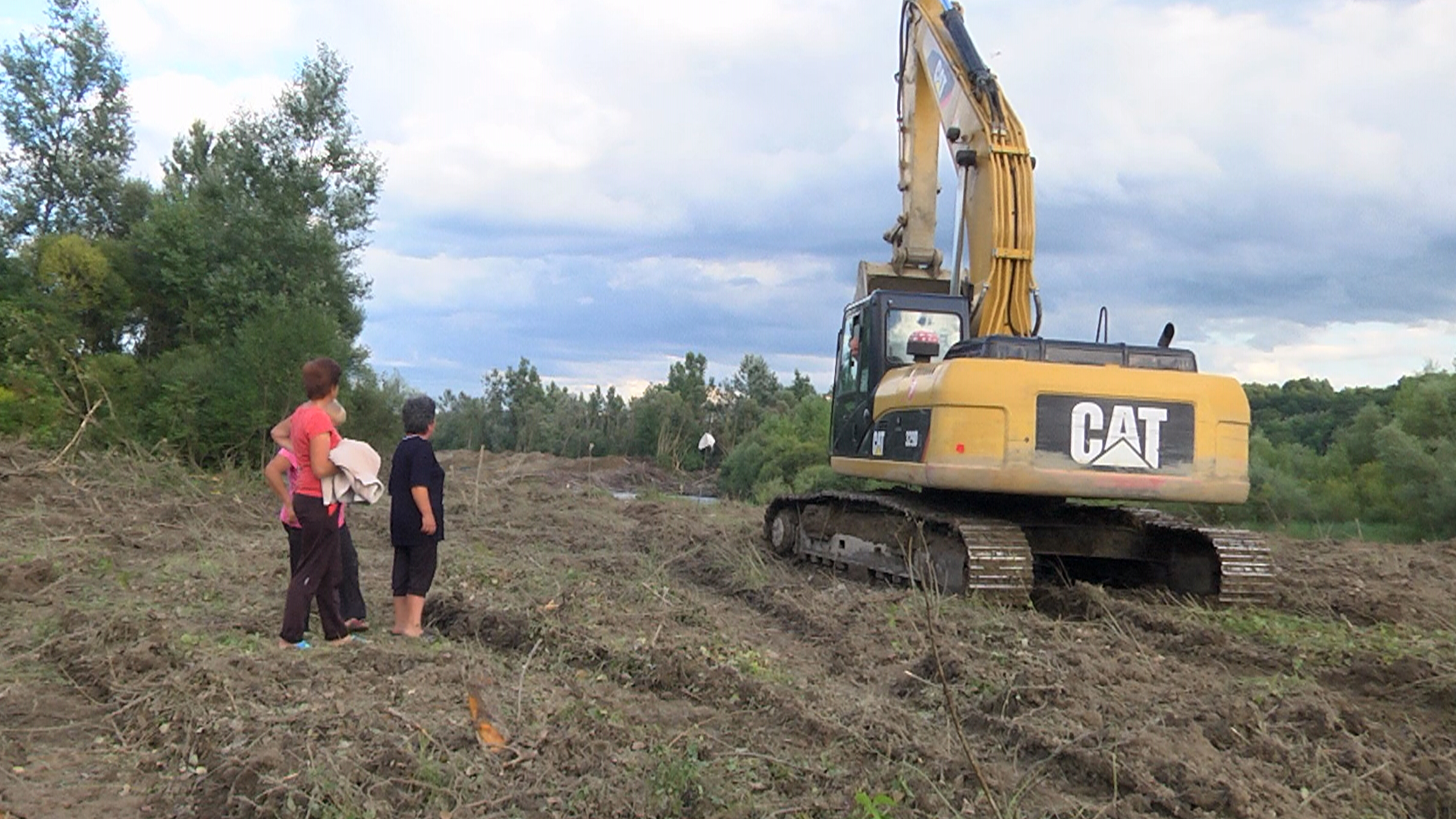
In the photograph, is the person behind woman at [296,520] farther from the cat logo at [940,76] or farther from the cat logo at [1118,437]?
the cat logo at [940,76]

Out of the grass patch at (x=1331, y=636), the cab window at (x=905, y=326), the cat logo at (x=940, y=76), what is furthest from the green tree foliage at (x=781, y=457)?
the grass patch at (x=1331, y=636)

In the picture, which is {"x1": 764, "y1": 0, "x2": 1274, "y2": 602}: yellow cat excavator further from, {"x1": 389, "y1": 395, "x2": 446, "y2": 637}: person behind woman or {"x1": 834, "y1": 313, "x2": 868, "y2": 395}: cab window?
{"x1": 389, "y1": 395, "x2": 446, "y2": 637}: person behind woman

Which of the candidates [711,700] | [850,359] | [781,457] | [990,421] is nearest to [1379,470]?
[850,359]

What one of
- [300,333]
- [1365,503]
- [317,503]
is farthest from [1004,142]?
[300,333]

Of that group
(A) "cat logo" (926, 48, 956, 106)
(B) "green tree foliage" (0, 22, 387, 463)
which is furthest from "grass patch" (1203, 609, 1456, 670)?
(B) "green tree foliage" (0, 22, 387, 463)

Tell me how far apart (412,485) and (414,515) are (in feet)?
0.58

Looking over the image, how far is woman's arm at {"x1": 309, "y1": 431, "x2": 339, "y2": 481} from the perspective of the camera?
6418 mm

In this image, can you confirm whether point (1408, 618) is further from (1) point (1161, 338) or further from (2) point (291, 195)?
(2) point (291, 195)

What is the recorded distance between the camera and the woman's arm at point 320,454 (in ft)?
21.1

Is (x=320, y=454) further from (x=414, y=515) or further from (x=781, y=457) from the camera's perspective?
(x=781, y=457)

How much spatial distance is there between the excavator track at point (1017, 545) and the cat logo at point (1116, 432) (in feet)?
2.49

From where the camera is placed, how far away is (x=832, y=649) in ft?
23.1

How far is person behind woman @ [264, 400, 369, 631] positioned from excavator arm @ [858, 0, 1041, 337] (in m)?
5.43

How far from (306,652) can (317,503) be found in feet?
2.65
